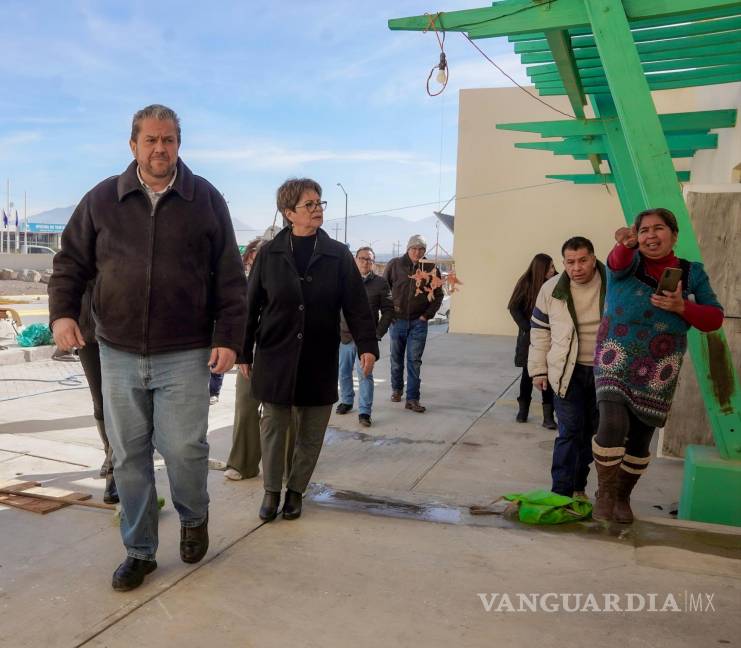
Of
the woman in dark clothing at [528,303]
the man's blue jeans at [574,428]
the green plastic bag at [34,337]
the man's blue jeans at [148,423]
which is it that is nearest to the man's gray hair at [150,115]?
the man's blue jeans at [148,423]

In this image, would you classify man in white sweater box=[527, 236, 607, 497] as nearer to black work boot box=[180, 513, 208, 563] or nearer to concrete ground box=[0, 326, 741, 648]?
concrete ground box=[0, 326, 741, 648]

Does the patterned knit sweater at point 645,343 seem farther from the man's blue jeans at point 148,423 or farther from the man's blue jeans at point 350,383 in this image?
the man's blue jeans at point 350,383

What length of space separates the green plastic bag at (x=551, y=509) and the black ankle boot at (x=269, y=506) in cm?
132

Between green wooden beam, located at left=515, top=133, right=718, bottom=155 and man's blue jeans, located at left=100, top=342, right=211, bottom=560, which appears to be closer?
man's blue jeans, located at left=100, top=342, right=211, bottom=560

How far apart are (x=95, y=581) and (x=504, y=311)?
1310 centimetres

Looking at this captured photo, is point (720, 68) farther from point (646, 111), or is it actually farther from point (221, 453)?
point (221, 453)

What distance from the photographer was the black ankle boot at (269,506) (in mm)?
3689

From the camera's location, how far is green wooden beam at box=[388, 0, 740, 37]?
4.07 metres

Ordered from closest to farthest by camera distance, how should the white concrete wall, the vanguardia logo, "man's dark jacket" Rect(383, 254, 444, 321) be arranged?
the vanguardia logo → "man's dark jacket" Rect(383, 254, 444, 321) → the white concrete wall

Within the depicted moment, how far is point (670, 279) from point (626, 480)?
1.13 metres

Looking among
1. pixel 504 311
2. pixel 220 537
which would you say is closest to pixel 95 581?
pixel 220 537

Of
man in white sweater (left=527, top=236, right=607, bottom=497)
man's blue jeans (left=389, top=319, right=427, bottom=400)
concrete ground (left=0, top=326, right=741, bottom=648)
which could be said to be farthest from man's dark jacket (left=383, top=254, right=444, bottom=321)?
man in white sweater (left=527, top=236, right=607, bottom=497)

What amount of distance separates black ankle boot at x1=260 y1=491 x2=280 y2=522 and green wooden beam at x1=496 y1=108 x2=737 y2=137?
16.6 ft

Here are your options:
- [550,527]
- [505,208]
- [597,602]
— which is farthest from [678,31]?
[505,208]
